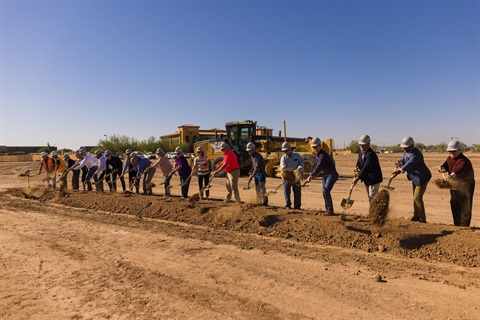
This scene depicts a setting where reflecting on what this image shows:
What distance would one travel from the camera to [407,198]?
10203 millimetres

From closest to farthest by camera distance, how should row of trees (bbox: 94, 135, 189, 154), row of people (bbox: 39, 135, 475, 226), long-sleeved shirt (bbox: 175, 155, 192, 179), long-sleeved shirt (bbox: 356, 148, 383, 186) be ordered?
row of people (bbox: 39, 135, 475, 226) → long-sleeved shirt (bbox: 356, 148, 383, 186) → long-sleeved shirt (bbox: 175, 155, 192, 179) → row of trees (bbox: 94, 135, 189, 154)

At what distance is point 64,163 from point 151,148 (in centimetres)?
5174

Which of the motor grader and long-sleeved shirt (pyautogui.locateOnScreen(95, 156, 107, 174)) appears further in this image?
the motor grader

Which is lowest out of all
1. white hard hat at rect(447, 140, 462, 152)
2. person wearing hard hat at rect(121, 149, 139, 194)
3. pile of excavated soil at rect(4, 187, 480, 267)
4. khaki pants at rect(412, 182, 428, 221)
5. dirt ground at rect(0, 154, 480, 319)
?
dirt ground at rect(0, 154, 480, 319)

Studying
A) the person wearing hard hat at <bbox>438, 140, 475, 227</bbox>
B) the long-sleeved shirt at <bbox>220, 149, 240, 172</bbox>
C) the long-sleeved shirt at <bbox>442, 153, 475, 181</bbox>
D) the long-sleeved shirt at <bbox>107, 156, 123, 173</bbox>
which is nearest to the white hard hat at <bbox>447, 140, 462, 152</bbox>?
the person wearing hard hat at <bbox>438, 140, 475, 227</bbox>

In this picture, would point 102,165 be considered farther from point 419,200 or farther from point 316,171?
point 419,200

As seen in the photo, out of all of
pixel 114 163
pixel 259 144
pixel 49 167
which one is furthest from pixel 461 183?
pixel 49 167

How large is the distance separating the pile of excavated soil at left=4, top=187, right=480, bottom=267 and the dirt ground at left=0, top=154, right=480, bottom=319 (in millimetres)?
20

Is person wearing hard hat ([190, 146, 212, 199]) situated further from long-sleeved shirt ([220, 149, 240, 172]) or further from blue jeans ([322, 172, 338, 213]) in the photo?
blue jeans ([322, 172, 338, 213])

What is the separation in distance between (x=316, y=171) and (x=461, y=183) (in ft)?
7.80

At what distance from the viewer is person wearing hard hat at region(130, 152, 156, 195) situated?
1073cm

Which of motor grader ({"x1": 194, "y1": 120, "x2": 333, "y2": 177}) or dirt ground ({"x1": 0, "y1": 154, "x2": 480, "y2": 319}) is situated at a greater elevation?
motor grader ({"x1": 194, "y1": 120, "x2": 333, "y2": 177})

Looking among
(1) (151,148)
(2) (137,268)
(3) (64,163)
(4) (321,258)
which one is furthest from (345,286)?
(1) (151,148)

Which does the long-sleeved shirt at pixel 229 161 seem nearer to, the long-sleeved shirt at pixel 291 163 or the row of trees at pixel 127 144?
the long-sleeved shirt at pixel 291 163
